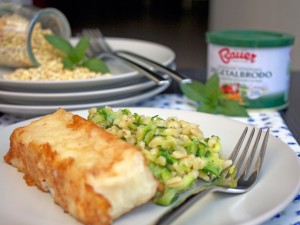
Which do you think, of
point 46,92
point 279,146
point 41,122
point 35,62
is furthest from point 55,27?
point 279,146

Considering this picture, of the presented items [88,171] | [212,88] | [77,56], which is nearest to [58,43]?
[77,56]

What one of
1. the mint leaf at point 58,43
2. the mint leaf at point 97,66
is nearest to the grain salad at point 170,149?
the mint leaf at point 97,66

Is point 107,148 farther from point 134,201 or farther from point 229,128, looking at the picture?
point 229,128

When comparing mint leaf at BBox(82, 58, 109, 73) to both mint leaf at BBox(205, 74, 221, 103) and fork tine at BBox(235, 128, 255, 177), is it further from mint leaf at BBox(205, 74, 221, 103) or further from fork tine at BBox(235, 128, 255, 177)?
fork tine at BBox(235, 128, 255, 177)

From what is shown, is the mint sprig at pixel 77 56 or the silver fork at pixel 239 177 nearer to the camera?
the silver fork at pixel 239 177

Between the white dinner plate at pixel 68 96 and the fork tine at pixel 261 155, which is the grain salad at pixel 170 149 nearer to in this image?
the fork tine at pixel 261 155

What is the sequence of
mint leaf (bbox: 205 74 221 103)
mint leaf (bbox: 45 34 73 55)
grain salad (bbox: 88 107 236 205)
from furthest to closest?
mint leaf (bbox: 45 34 73 55)
mint leaf (bbox: 205 74 221 103)
grain salad (bbox: 88 107 236 205)

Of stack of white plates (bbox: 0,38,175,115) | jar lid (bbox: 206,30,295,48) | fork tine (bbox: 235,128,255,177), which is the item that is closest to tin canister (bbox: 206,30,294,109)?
jar lid (bbox: 206,30,295,48)
